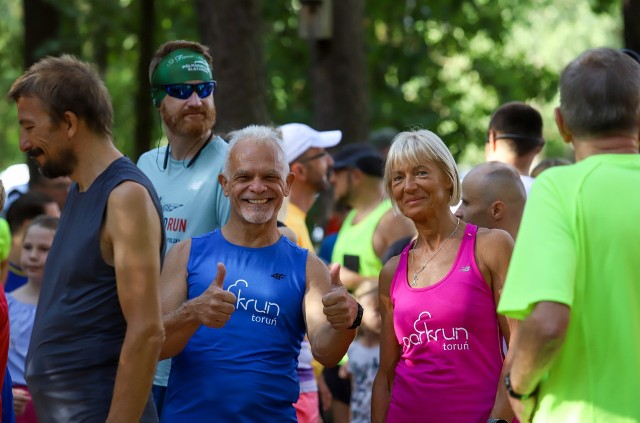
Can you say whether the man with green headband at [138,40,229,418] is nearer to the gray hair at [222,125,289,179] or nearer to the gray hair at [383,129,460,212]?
the gray hair at [222,125,289,179]

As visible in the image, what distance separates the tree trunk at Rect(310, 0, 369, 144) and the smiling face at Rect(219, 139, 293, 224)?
936 cm

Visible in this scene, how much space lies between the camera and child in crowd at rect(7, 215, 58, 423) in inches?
275

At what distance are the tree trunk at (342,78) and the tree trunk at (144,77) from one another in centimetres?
354

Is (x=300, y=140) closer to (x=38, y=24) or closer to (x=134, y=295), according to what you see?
(x=134, y=295)

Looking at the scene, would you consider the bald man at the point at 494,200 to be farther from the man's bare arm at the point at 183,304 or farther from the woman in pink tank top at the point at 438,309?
the man's bare arm at the point at 183,304

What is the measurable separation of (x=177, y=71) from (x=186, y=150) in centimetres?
42

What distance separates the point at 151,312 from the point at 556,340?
145 centimetres

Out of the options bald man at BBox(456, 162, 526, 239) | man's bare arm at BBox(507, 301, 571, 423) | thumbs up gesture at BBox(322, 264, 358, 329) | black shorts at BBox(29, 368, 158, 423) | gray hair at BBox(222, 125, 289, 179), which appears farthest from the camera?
bald man at BBox(456, 162, 526, 239)

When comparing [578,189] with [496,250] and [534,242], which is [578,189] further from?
[496,250]

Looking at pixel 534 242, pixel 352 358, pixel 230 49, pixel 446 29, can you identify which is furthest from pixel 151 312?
pixel 446 29

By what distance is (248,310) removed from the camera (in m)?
4.95

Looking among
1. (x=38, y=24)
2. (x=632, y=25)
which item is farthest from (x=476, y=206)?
(x=38, y=24)

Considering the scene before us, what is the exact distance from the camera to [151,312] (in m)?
4.23

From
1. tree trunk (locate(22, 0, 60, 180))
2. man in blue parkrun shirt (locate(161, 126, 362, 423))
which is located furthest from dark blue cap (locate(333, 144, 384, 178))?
tree trunk (locate(22, 0, 60, 180))
